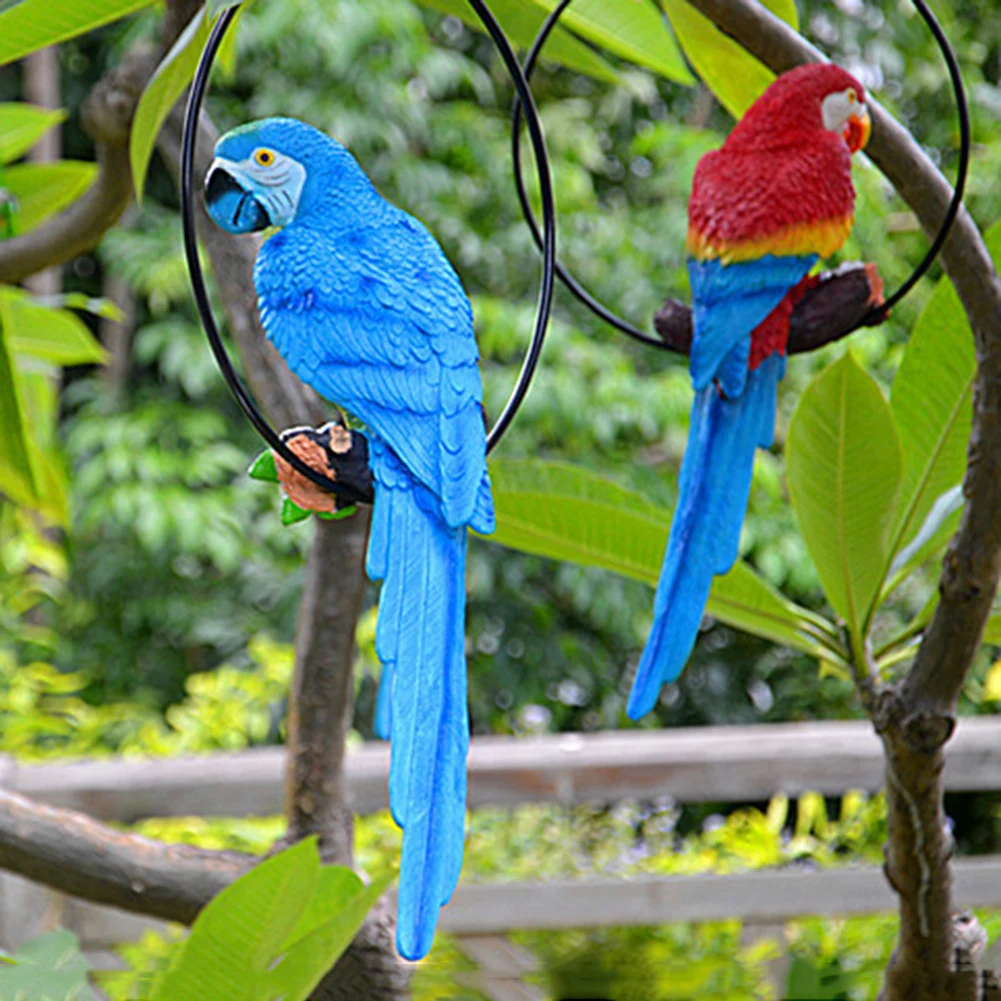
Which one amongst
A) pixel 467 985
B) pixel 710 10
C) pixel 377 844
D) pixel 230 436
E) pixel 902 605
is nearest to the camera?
pixel 710 10

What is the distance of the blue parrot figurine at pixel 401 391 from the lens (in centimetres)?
39

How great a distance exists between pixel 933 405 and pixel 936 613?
0.13 meters

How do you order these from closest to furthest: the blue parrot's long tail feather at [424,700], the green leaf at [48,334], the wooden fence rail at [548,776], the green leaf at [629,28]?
the blue parrot's long tail feather at [424,700], the green leaf at [629,28], the green leaf at [48,334], the wooden fence rail at [548,776]

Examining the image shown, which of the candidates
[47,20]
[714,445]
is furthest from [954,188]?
[47,20]

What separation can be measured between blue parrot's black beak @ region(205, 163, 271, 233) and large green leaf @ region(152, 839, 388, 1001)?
0.26 metres

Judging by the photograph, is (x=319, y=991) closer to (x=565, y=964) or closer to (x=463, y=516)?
(x=565, y=964)

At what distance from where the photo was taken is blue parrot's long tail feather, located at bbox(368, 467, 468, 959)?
0.38 m

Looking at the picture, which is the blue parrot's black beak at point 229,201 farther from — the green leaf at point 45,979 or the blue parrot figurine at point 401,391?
the green leaf at point 45,979

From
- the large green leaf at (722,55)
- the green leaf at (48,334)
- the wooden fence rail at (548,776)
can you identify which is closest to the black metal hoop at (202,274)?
the large green leaf at (722,55)

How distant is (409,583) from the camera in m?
0.41

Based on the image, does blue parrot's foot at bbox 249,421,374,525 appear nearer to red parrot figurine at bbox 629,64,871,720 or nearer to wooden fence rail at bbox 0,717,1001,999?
red parrot figurine at bbox 629,64,871,720

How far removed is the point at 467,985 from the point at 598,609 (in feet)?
4.50

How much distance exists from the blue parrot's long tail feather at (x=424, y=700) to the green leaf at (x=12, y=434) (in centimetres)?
35

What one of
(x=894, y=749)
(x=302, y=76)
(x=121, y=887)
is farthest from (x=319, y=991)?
(x=302, y=76)
